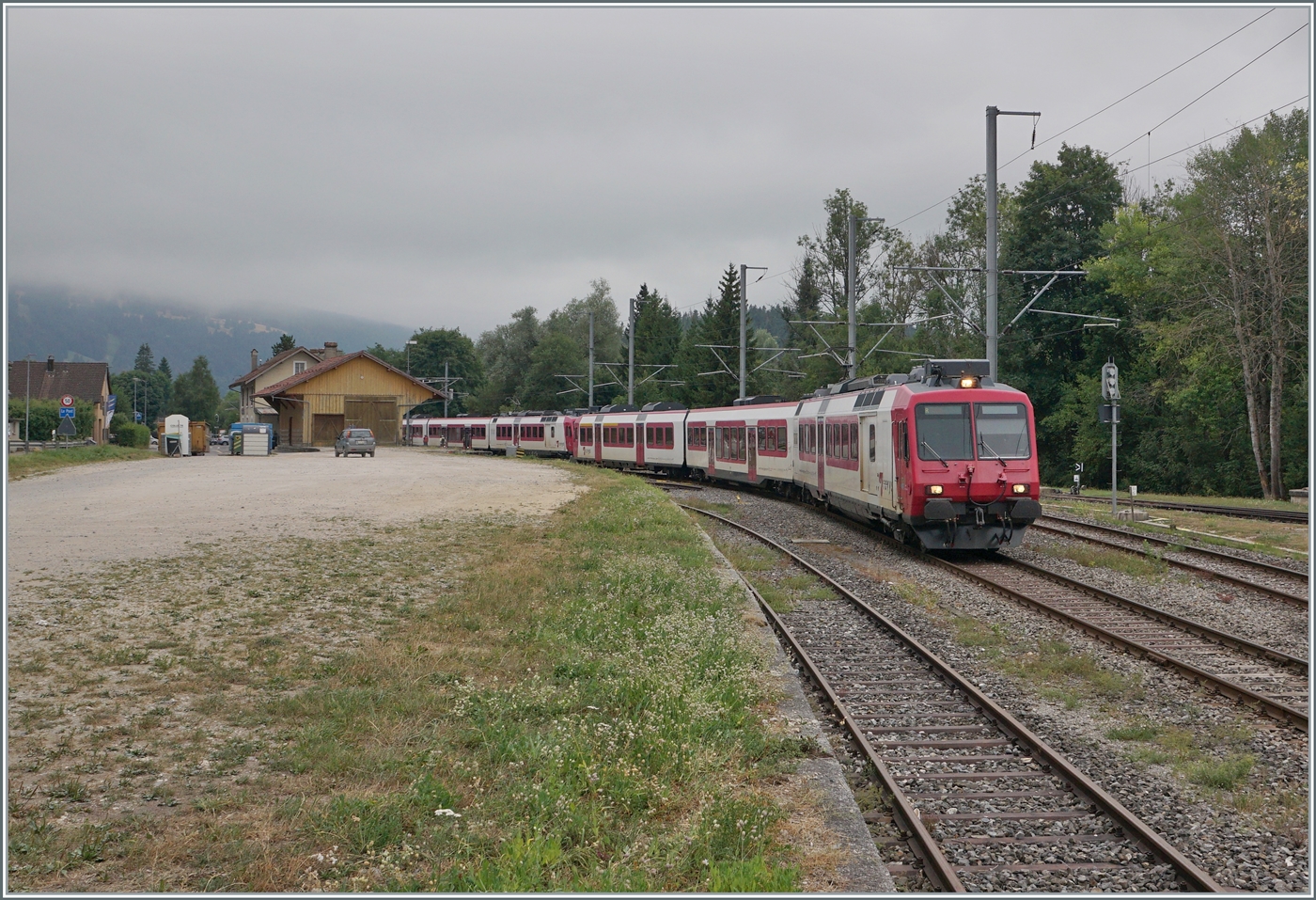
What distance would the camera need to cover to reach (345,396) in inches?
2625

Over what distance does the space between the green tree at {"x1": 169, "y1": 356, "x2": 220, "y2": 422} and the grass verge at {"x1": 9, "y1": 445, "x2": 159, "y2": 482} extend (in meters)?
110

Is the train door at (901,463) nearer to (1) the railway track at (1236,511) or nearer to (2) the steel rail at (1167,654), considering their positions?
(2) the steel rail at (1167,654)

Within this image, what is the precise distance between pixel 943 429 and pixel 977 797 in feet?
35.4

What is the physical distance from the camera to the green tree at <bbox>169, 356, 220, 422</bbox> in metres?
155

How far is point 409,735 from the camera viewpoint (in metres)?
6.54

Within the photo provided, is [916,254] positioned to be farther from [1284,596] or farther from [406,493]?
[1284,596]

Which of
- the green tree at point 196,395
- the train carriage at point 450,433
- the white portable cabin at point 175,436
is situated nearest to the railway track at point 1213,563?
the white portable cabin at point 175,436

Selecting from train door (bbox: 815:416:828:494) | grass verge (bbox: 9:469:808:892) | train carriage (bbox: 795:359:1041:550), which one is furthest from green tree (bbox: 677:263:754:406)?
grass verge (bbox: 9:469:808:892)

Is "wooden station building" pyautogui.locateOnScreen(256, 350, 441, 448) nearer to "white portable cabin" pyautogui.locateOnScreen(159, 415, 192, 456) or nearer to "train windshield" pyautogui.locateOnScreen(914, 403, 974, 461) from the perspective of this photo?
"white portable cabin" pyautogui.locateOnScreen(159, 415, 192, 456)

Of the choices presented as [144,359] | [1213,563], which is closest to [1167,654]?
[1213,563]

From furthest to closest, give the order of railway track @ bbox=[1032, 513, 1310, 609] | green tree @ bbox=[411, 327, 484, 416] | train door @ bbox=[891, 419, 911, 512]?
green tree @ bbox=[411, 327, 484, 416] → train door @ bbox=[891, 419, 911, 512] → railway track @ bbox=[1032, 513, 1310, 609]

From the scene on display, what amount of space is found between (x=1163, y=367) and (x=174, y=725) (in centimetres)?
5020

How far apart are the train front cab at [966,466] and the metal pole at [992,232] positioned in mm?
5138

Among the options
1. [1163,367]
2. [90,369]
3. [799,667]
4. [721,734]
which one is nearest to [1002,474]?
[799,667]
